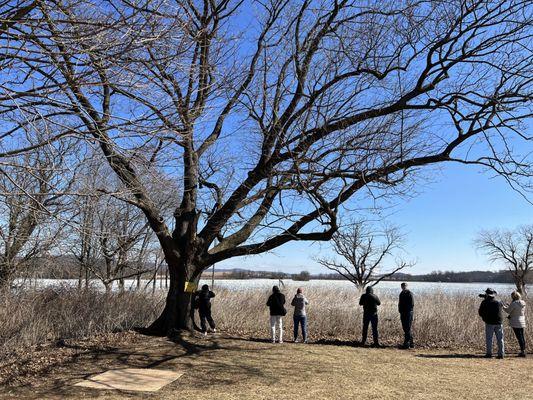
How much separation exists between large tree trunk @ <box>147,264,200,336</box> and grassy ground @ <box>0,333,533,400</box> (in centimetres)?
59

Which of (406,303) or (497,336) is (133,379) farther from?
(497,336)

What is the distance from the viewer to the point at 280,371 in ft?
31.2

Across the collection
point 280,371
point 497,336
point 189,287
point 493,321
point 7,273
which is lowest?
point 280,371

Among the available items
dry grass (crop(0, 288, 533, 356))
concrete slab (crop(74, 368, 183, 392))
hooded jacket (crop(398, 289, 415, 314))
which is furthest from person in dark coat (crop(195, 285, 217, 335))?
hooded jacket (crop(398, 289, 415, 314))

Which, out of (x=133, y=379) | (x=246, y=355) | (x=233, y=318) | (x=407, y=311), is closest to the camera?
(x=133, y=379)

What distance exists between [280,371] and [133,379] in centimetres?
276

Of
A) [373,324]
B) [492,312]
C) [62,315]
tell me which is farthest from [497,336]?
[62,315]

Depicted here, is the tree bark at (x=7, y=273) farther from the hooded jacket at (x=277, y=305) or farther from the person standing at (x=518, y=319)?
the person standing at (x=518, y=319)

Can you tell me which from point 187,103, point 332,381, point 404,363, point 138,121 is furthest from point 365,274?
point 138,121

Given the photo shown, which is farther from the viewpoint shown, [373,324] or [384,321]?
[384,321]

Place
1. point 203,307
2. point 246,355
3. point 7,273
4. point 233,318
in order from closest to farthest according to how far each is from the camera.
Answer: point 246,355
point 203,307
point 7,273
point 233,318

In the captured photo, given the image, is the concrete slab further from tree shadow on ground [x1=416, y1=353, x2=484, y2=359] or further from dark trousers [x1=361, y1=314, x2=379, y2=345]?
tree shadow on ground [x1=416, y1=353, x2=484, y2=359]

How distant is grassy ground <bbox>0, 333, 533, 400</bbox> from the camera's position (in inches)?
311

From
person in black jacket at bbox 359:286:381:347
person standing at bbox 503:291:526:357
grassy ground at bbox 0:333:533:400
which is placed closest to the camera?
grassy ground at bbox 0:333:533:400
